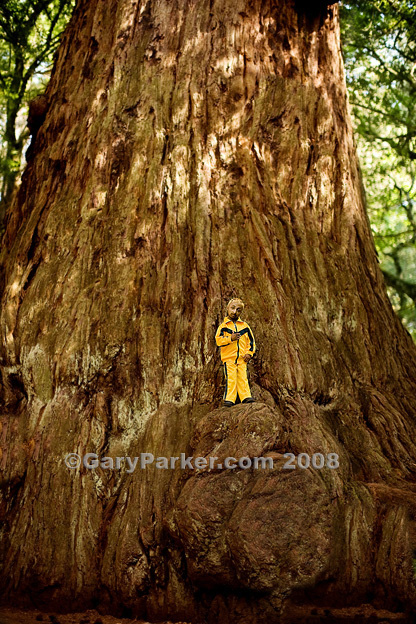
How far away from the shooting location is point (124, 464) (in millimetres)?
5535

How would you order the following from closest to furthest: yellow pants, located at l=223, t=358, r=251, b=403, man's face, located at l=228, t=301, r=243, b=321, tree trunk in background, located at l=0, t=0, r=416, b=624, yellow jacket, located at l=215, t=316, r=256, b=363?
tree trunk in background, located at l=0, t=0, r=416, b=624, yellow pants, located at l=223, t=358, r=251, b=403, yellow jacket, located at l=215, t=316, r=256, b=363, man's face, located at l=228, t=301, r=243, b=321

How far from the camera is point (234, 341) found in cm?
556

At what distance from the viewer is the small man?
5.45 meters

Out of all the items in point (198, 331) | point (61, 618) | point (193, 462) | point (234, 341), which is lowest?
point (61, 618)

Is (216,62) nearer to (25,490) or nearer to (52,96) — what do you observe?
(52,96)

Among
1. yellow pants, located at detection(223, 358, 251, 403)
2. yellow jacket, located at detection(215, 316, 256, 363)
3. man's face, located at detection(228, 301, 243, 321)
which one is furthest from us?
man's face, located at detection(228, 301, 243, 321)

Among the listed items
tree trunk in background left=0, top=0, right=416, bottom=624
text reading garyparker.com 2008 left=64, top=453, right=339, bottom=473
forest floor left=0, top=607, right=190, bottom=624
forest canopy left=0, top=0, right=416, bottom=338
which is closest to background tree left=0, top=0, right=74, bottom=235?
forest canopy left=0, top=0, right=416, bottom=338

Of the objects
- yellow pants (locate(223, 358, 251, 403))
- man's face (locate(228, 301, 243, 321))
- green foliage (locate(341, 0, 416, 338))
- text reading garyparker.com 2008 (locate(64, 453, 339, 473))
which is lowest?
text reading garyparker.com 2008 (locate(64, 453, 339, 473))

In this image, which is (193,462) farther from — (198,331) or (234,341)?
(198,331)

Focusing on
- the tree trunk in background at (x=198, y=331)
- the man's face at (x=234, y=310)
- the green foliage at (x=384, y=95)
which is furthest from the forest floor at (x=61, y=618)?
the green foliage at (x=384, y=95)

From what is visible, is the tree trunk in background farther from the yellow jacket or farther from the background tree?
the background tree

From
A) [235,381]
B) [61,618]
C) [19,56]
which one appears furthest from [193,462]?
[19,56]

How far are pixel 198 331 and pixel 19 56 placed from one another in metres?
10.9

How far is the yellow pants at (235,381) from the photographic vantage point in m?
5.43
